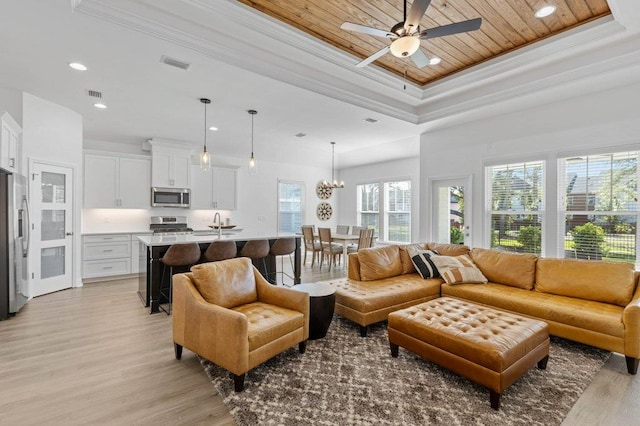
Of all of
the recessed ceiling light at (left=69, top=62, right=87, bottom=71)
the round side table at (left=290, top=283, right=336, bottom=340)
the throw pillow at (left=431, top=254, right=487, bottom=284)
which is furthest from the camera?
the throw pillow at (left=431, top=254, right=487, bottom=284)

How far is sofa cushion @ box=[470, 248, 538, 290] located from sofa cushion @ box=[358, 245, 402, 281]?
1.09m

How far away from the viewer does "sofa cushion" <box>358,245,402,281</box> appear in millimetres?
4074

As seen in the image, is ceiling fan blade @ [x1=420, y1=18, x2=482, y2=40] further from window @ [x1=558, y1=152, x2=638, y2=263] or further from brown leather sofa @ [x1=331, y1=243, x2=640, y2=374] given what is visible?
window @ [x1=558, y1=152, x2=638, y2=263]

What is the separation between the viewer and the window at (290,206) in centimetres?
860

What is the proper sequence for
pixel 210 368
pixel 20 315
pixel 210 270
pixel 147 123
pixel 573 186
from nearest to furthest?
pixel 210 368 → pixel 210 270 → pixel 20 315 → pixel 573 186 → pixel 147 123

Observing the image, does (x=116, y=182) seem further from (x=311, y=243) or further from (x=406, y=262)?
(x=406, y=262)

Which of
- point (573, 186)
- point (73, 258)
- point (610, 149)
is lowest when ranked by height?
point (73, 258)

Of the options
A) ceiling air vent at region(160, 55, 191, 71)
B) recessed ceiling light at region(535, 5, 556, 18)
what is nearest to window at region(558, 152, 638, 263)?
recessed ceiling light at region(535, 5, 556, 18)

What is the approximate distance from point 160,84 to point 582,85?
524 cm

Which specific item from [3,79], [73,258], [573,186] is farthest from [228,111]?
[573,186]

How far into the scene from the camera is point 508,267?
387 centimetres

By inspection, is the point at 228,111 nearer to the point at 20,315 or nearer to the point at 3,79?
the point at 3,79

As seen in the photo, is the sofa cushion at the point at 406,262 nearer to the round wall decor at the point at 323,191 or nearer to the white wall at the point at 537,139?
Result: the white wall at the point at 537,139

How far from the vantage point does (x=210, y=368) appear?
254 cm
